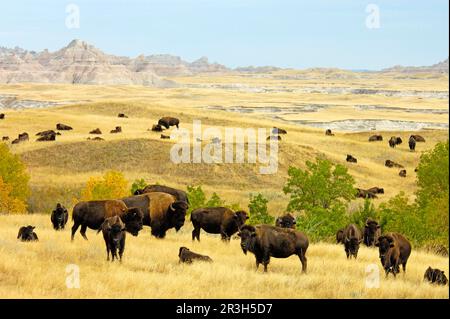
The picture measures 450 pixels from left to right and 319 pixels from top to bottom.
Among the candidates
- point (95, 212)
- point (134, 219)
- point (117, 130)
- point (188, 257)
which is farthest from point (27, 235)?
point (117, 130)

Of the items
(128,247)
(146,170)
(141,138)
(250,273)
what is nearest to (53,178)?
(146,170)

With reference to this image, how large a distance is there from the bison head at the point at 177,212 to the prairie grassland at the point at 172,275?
1630mm

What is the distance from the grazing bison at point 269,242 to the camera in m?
14.9

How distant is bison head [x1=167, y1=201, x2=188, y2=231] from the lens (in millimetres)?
20516

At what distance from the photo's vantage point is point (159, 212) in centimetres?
2070

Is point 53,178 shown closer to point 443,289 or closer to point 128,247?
point 128,247

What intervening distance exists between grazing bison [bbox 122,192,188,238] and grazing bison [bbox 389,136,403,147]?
6555cm

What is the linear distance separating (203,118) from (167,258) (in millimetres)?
73643

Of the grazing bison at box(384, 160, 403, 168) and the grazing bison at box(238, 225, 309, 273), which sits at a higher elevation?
the grazing bison at box(238, 225, 309, 273)

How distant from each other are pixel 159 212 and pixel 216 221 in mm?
1992

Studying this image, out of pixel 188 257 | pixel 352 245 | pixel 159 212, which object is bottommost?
pixel 352 245

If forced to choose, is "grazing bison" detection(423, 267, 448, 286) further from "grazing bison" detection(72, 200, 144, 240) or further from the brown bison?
the brown bison

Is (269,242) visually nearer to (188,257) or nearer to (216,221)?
(188,257)

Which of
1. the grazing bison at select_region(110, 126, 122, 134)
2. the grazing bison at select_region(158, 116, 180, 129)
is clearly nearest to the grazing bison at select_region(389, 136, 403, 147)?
the grazing bison at select_region(158, 116, 180, 129)
